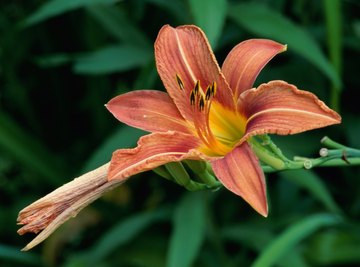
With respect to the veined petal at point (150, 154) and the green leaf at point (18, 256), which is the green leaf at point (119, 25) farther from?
the veined petal at point (150, 154)

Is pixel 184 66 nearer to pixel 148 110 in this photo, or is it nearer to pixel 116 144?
pixel 148 110

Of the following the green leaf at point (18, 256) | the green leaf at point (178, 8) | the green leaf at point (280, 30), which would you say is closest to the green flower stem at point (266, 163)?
the green leaf at point (280, 30)

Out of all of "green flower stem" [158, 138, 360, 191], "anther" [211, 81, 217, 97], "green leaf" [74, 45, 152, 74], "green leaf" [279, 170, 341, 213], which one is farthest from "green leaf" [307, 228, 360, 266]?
"anther" [211, 81, 217, 97]

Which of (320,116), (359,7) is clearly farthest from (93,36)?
(320,116)

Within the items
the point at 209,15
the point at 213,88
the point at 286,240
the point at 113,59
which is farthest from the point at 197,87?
the point at 113,59

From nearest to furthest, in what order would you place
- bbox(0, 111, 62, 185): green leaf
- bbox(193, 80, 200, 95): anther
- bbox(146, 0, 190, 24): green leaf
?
bbox(193, 80, 200, 95): anther < bbox(146, 0, 190, 24): green leaf < bbox(0, 111, 62, 185): green leaf

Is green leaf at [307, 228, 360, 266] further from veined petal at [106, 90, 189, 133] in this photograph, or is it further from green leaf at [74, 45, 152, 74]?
veined petal at [106, 90, 189, 133]

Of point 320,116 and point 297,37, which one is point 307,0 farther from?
point 320,116
